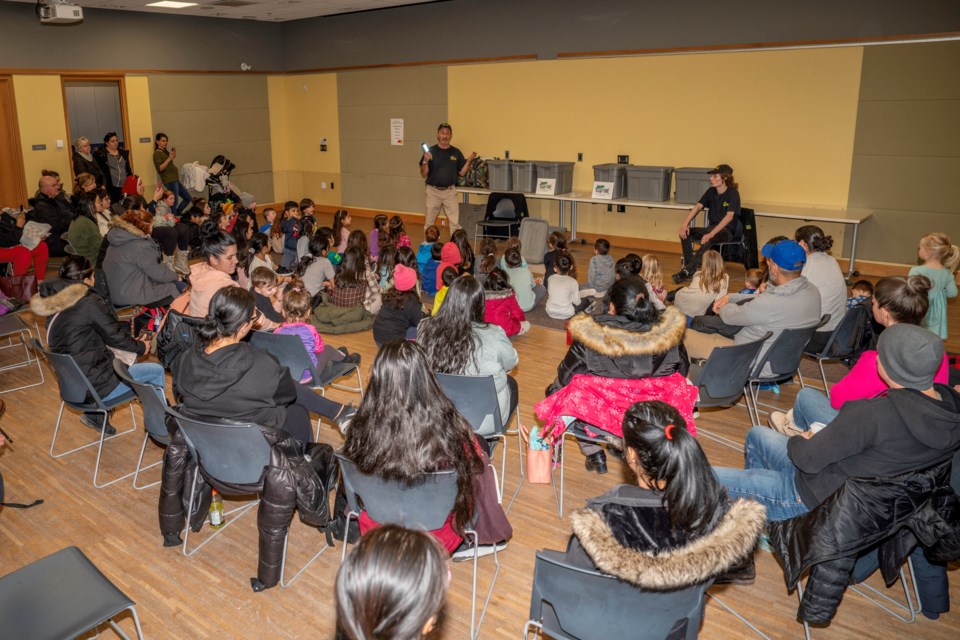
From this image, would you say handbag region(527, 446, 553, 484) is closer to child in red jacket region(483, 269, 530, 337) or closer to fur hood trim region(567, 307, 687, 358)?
fur hood trim region(567, 307, 687, 358)

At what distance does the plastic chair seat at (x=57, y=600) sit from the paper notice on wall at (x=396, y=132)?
11.9 meters

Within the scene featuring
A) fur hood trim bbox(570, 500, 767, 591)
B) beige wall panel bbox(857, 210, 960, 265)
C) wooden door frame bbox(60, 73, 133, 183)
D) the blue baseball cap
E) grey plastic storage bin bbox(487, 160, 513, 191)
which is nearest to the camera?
fur hood trim bbox(570, 500, 767, 591)

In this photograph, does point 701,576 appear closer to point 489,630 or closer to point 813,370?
point 489,630

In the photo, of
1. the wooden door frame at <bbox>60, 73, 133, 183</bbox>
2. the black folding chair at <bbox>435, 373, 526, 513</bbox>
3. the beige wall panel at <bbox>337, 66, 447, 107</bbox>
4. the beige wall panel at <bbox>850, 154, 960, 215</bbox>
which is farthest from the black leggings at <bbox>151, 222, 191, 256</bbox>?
the beige wall panel at <bbox>850, 154, 960, 215</bbox>

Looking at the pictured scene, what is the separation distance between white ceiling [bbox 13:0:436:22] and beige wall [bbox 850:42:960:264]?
718 centimetres

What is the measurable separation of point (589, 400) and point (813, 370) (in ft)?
11.1

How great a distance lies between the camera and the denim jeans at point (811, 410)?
3.68m

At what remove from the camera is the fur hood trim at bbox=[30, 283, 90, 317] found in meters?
4.48

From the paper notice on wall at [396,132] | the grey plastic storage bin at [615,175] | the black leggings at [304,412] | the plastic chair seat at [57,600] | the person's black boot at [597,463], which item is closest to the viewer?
the plastic chair seat at [57,600]

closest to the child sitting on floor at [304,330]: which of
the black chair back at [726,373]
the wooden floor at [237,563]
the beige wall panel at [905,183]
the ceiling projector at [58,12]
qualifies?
the wooden floor at [237,563]

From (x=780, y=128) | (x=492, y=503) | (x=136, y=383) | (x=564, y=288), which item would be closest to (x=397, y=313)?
(x=564, y=288)

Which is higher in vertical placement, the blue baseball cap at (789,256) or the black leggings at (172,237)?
the blue baseball cap at (789,256)

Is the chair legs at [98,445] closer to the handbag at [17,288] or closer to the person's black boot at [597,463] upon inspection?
the handbag at [17,288]

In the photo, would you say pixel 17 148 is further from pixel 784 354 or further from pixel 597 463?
pixel 784 354
